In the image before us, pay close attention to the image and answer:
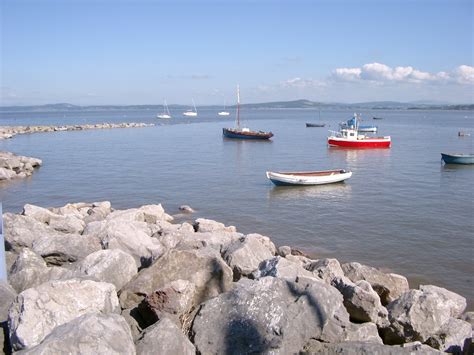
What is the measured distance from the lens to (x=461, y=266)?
16141mm

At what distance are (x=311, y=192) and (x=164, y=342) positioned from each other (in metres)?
23.4

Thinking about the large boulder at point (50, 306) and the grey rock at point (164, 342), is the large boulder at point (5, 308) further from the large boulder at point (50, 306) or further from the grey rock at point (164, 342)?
the grey rock at point (164, 342)

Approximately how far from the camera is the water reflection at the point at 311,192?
2767 cm

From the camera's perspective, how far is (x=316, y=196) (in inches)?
1099

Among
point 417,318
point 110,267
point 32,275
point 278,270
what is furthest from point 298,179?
point 32,275

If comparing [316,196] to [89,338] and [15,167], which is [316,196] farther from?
[15,167]

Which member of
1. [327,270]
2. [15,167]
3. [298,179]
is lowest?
[298,179]

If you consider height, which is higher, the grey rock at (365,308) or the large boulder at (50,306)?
the large boulder at (50,306)

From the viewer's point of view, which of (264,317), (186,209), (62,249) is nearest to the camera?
(264,317)

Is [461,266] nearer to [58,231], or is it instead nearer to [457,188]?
[58,231]

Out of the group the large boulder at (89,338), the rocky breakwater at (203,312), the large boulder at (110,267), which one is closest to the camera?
the large boulder at (89,338)

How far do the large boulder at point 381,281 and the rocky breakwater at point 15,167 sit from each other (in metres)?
29.6

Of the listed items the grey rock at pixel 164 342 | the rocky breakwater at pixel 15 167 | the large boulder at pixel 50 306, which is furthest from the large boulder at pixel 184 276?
the rocky breakwater at pixel 15 167

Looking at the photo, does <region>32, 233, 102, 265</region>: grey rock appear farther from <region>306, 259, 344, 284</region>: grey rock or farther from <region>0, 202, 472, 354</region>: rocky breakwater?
<region>306, 259, 344, 284</region>: grey rock
